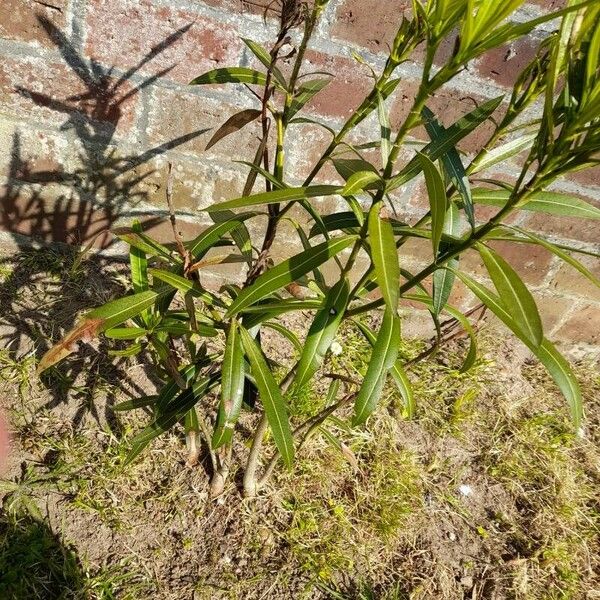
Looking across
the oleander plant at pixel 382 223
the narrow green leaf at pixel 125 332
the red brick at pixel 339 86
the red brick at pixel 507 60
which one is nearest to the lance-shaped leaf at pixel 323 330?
the oleander plant at pixel 382 223

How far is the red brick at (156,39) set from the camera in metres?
1.18

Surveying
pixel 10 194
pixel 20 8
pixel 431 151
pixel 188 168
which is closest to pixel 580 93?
pixel 431 151

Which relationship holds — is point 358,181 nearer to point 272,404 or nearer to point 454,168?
point 454,168

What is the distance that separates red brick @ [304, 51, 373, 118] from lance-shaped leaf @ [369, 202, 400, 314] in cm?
67

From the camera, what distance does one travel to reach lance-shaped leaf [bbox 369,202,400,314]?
627 millimetres

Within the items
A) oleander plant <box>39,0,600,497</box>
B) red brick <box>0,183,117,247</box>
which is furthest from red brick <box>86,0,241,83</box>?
red brick <box>0,183,117,247</box>

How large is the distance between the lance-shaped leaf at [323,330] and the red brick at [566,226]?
3.08 ft

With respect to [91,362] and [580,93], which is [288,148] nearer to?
[91,362]

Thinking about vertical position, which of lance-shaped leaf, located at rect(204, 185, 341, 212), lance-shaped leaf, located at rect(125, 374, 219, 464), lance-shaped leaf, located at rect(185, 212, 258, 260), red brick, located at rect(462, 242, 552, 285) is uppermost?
lance-shaped leaf, located at rect(204, 185, 341, 212)

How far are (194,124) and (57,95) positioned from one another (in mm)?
341

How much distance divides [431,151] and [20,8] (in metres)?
1.01

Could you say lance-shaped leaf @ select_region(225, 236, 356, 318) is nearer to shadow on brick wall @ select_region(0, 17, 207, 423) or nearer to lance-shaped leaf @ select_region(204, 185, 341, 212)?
lance-shaped leaf @ select_region(204, 185, 341, 212)

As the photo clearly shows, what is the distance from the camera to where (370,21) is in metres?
1.19

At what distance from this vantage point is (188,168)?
4.77ft
